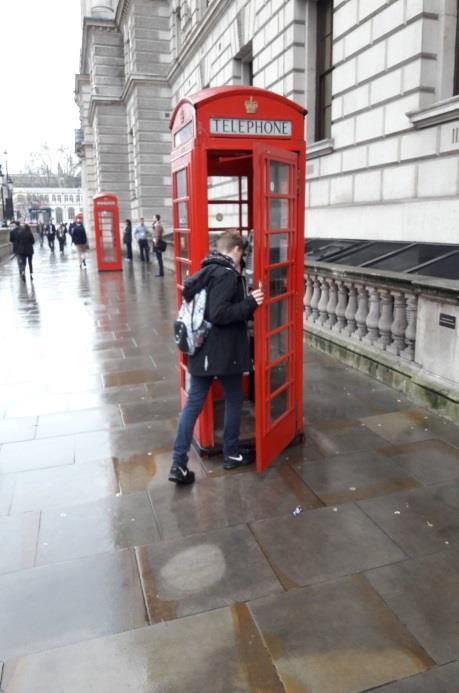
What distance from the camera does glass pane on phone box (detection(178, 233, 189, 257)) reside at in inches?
182

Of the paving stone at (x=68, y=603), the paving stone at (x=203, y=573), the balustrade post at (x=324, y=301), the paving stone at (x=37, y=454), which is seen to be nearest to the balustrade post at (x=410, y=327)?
the balustrade post at (x=324, y=301)

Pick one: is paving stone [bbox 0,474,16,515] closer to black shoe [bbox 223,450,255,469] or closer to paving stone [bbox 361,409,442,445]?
black shoe [bbox 223,450,255,469]

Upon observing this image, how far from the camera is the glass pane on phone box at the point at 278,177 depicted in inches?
162

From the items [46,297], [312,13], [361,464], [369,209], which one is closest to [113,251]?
[46,297]

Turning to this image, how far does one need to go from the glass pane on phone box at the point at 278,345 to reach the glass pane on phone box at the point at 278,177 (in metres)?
1.12

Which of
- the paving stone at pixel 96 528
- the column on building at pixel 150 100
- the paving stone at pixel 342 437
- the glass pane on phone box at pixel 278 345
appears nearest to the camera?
the paving stone at pixel 96 528

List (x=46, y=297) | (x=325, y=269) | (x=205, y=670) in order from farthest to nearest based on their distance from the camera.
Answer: (x=46, y=297)
(x=325, y=269)
(x=205, y=670)

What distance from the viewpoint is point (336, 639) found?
2.68 meters

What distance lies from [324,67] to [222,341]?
34.1ft

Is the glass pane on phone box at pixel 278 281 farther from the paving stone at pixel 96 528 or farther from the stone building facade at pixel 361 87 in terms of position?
the stone building facade at pixel 361 87

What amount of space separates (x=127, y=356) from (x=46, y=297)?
7.34 metres

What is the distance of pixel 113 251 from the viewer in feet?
69.8

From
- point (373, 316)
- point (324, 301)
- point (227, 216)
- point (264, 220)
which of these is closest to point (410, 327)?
point (373, 316)

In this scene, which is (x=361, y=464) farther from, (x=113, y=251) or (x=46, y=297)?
(x=113, y=251)
